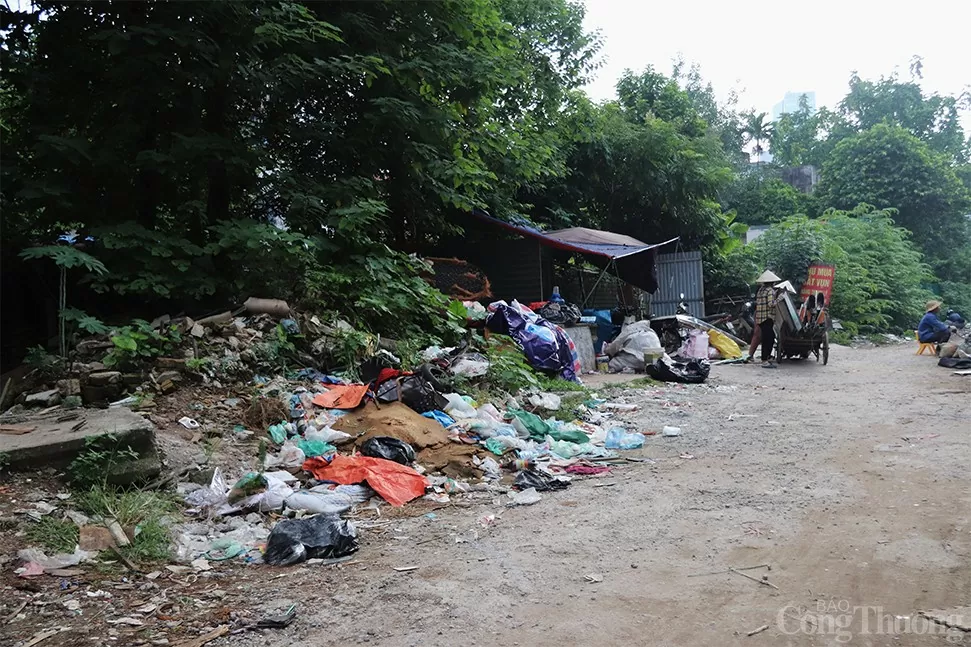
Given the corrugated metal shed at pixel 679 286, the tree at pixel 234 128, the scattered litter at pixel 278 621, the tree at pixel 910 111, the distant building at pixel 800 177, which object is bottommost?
the scattered litter at pixel 278 621

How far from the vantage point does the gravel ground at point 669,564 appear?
256cm

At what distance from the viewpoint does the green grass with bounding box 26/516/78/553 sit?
3413 mm

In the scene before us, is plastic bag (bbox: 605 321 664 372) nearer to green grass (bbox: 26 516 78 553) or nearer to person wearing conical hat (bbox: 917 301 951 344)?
person wearing conical hat (bbox: 917 301 951 344)

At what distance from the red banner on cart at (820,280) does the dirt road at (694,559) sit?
41.4ft

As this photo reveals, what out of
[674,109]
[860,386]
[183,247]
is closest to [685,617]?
[183,247]

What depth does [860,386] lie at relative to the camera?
8.99 metres

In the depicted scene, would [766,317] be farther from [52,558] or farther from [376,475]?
[52,558]

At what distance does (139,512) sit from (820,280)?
57.7 ft

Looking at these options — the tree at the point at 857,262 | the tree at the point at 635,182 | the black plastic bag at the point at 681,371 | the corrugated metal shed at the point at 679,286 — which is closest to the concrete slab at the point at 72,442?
the black plastic bag at the point at 681,371

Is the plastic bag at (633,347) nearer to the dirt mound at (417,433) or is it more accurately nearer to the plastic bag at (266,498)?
the dirt mound at (417,433)

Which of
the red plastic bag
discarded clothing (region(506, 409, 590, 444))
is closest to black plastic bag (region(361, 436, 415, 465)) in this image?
the red plastic bag

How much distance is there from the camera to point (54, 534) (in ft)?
11.5

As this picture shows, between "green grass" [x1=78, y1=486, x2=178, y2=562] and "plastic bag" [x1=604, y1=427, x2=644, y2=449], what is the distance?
140 inches

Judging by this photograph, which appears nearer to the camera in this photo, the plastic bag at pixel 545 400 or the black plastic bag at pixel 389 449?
the black plastic bag at pixel 389 449
